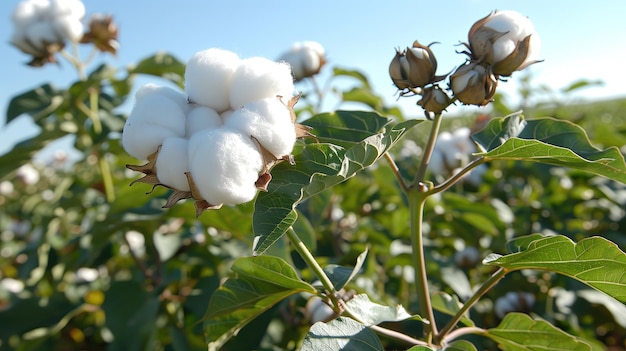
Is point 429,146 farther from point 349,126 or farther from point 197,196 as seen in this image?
point 197,196

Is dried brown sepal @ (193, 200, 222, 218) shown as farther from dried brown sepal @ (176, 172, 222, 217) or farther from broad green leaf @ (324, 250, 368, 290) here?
broad green leaf @ (324, 250, 368, 290)

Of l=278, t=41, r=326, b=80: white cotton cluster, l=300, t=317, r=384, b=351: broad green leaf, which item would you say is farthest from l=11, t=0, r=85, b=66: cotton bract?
l=300, t=317, r=384, b=351: broad green leaf

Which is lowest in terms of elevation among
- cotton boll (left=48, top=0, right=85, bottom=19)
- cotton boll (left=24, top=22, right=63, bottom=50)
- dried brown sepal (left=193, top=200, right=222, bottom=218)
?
cotton boll (left=24, top=22, right=63, bottom=50)

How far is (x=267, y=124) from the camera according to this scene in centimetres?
69

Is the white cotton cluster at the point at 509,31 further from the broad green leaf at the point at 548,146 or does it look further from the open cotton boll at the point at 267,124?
the open cotton boll at the point at 267,124

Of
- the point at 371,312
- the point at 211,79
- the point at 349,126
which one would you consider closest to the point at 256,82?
the point at 211,79

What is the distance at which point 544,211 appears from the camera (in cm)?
226

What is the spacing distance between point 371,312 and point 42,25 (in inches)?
67.7

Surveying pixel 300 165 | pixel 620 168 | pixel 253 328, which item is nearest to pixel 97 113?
pixel 253 328

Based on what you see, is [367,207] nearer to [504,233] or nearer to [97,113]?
[504,233]

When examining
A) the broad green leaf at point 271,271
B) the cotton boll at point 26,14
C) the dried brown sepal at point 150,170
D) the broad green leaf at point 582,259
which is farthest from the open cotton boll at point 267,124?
the cotton boll at point 26,14

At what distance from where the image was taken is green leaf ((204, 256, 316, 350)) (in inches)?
34.7

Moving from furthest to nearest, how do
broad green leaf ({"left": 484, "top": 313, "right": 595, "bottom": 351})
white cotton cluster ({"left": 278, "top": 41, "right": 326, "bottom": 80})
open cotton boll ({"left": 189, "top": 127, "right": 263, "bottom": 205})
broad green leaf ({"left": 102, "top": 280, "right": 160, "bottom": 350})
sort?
white cotton cluster ({"left": 278, "top": 41, "right": 326, "bottom": 80}) → broad green leaf ({"left": 102, "top": 280, "right": 160, "bottom": 350}) → broad green leaf ({"left": 484, "top": 313, "right": 595, "bottom": 351}) → open cotton boll ({"left": 189, "top": 127, "right": 263, "bottom": 205})

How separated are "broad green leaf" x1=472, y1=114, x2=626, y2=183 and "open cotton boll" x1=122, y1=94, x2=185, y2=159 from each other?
444 mm
